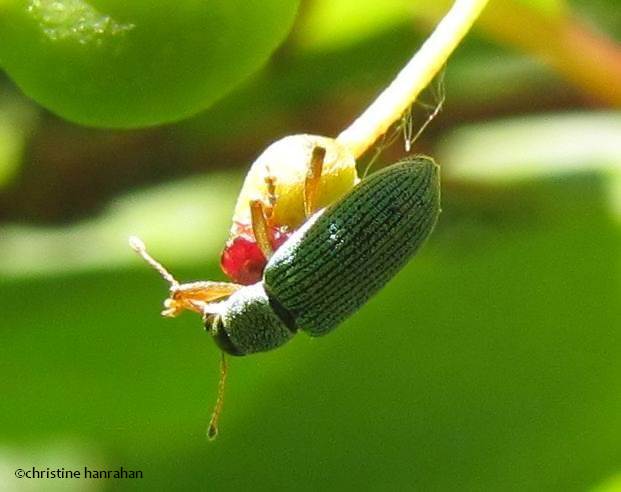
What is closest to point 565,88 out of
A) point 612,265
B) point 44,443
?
point 612,265

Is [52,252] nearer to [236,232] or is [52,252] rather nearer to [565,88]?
[565,88]

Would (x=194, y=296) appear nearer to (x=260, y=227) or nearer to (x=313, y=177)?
(x=260, y=227)

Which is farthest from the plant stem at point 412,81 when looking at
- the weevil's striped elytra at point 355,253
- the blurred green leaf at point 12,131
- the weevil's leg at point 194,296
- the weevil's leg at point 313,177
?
the blurred green leaf at point 12,131

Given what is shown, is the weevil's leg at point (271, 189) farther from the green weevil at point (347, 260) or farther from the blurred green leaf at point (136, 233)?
the blurred green leaf at point (136, 233)

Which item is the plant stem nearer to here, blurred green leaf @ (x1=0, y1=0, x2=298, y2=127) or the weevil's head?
blurred green leaf @ (x1=0, y1=0, x2=298, y2=127)

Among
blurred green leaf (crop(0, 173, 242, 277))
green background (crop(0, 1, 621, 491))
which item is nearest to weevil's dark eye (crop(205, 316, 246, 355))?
green background (crop(0, 1, 621, 491))

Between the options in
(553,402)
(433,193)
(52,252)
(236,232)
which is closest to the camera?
(236,232)
